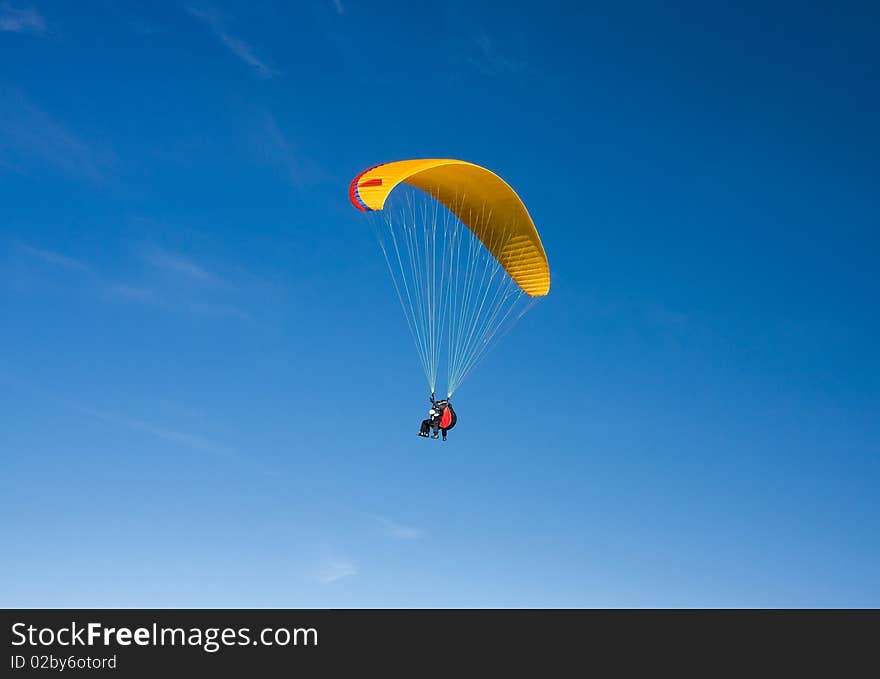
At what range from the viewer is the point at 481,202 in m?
39.4

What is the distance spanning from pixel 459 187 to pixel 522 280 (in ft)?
15.5

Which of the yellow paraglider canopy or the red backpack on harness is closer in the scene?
the yellow paraglider canopy

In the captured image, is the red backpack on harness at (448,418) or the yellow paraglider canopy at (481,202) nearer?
the yellow paraglider canopy at (481,202)

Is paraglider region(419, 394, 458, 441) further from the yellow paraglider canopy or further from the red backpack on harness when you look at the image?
the yellow paraglider canopy

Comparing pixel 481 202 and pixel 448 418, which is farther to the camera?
pixel 481 202

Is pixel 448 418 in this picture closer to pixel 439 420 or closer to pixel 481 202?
pixel 439 420

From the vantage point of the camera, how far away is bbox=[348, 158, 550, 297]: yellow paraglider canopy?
33.2 meters

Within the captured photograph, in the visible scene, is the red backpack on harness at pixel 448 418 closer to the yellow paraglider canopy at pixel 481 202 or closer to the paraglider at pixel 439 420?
the paraglider at pixel 439 420

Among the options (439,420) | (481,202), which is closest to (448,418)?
(439,420)

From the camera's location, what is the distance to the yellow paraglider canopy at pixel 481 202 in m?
33.2

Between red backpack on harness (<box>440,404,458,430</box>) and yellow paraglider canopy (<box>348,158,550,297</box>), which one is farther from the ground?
yellow paraglider canopy (<box>348,158,550,297</box>)

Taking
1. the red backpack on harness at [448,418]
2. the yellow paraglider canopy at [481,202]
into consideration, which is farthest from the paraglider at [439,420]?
the yellow paraglider canopy at [481,202]

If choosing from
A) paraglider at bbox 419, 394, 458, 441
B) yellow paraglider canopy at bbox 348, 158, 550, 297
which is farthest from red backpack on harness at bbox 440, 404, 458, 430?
yellow paraglider canopy at bbox 348, 158, 550, 297
